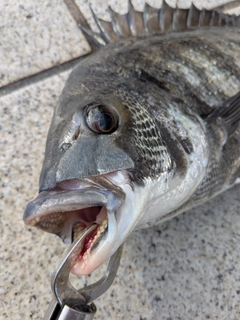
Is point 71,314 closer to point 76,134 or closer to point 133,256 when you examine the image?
point 76,134

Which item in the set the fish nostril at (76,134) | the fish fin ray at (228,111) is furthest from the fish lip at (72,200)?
A: the fish fin ray at (228,111)

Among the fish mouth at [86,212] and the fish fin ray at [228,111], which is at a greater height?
the fish mouth at [86,212]

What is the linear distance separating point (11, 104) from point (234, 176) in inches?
36.9

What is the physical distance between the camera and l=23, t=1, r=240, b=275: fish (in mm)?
767

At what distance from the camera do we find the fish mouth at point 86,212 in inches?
27.9

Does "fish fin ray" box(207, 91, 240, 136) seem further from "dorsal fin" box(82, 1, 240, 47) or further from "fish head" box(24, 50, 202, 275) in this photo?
"dorsal fin" box(82, 1, 240, 47)

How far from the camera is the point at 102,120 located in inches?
33.6

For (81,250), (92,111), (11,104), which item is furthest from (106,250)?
(11,104)

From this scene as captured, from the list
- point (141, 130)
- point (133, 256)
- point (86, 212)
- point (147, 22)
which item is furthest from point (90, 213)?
point (147, 22)

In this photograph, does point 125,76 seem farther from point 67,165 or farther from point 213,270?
point 213,270

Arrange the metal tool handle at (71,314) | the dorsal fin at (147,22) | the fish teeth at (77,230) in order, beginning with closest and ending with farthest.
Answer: the metal tool handle at (71,314) → the fish teeth at (77,230) → the dorsal fin at (147,22)

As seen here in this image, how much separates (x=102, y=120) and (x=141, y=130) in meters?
0.11

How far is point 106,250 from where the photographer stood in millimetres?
737

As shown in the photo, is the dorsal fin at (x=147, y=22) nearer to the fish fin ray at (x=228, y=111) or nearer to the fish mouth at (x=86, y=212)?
the fish fin ray at (x=228, y=111)
